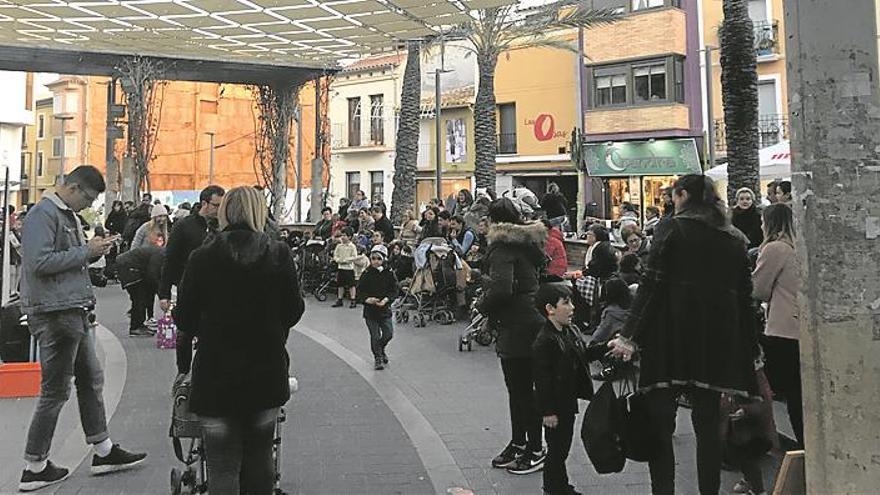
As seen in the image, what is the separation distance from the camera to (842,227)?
2.88 meters

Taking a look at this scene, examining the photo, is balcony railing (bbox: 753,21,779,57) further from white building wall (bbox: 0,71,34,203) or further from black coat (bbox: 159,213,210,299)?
white building wall (bbox: 0,71,34,203)

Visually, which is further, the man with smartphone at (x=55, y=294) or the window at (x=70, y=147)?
the window at (x=70, y=147)

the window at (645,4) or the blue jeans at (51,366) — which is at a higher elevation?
the window at (645,4)

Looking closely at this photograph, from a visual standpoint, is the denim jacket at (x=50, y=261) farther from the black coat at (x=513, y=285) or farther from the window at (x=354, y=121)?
the window at (x=354, y=121)

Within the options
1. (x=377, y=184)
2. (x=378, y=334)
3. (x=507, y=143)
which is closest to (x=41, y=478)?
(x=378, y=334)

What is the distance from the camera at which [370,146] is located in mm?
38281

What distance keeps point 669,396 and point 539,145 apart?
27.8 metres

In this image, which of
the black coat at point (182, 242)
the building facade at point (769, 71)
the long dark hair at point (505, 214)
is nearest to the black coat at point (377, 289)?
the black coat at point (182, 242)

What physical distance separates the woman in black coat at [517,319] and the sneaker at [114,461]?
7.99ft

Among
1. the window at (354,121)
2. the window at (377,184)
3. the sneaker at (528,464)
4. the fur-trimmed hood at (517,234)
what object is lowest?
the sneaker at (528,464)

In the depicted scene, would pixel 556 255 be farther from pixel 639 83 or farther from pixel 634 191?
pixel 639 83

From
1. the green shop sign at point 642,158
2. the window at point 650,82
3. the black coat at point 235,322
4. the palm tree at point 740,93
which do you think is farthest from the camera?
the window at point 650,82

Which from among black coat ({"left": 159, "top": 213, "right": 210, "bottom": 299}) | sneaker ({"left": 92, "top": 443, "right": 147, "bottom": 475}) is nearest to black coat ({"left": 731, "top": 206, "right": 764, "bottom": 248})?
black coat ({"left": 159, "top": 213, "right": 210, "bottom": 299})

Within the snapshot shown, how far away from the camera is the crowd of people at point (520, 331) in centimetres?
334
